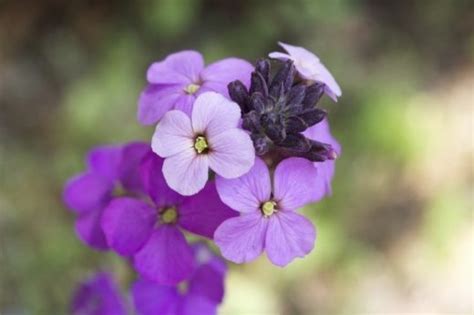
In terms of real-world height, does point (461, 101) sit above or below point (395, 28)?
below

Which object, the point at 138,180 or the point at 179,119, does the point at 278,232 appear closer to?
the point at 179,119

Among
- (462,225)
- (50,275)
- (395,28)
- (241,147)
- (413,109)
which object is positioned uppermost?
(395,28)

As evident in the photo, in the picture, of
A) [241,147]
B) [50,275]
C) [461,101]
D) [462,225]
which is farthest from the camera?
[461,101]

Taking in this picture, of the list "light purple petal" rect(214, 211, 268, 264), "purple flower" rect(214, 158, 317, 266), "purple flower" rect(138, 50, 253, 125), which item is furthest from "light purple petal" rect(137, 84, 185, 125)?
"light purple petal" rect(214, 211, 268, 264)

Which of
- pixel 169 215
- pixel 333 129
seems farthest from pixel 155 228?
pixel 333 129

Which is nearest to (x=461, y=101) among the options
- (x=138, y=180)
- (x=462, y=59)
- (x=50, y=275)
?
(x=462, y=59)

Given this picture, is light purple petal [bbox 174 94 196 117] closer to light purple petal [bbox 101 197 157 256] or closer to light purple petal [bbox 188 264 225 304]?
light purple petal [bbox 101 197 157 256]
